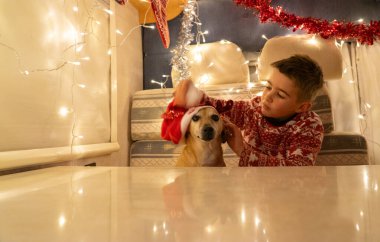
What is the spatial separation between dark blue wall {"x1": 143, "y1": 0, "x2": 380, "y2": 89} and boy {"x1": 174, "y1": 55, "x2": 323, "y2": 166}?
33.9 inches

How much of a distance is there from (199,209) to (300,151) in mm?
635

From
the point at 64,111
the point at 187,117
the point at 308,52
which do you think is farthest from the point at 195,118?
the point at 308,52

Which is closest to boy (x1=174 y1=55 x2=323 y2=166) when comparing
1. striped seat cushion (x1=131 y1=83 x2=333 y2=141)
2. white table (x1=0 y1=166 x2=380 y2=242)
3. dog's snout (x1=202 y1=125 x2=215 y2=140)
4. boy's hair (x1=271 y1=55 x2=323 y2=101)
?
boy's hair (x1=271 y1=55 x2=323 y2=101)

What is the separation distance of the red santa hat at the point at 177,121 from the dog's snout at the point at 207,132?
78 mm

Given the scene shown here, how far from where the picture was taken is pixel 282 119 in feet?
3.31

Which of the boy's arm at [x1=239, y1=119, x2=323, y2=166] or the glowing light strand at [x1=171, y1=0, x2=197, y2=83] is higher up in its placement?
the glowing light strand at [x1=171, y1=0, x2=197, y2=83]

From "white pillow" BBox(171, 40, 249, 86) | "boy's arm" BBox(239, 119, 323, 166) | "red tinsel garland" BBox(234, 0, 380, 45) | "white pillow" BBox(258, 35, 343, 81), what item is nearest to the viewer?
"boy's arm" BBox(239, 119, 323, 166)

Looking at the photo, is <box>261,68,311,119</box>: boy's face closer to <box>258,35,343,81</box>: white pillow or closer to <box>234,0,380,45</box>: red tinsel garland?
<box>258,35,343,81</box>: white pillow

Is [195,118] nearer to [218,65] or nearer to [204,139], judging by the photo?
[204,139]

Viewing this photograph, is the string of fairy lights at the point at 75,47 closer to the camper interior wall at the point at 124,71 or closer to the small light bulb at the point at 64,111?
the small light bulb at the point at 64,111

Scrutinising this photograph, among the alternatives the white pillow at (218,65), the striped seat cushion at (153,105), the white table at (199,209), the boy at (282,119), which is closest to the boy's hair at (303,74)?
the boy at (282,119)

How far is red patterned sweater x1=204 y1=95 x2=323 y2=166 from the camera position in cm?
92

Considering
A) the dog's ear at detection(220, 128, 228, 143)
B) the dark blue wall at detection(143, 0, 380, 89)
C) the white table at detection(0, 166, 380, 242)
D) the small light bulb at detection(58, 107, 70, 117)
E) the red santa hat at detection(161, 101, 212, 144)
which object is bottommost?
the white table at detection(0, 166, 380, 242)

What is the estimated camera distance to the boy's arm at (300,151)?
90cm
